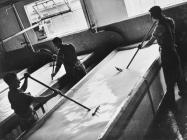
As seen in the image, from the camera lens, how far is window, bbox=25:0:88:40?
906cm

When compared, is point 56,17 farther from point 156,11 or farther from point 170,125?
point 170,125

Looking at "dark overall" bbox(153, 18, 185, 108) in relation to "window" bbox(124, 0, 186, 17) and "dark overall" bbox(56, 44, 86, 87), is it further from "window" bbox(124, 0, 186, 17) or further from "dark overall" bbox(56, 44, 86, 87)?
"window" bbox(124, 0, 186, 17)

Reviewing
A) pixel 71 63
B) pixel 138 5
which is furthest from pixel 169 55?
pixel 138 5

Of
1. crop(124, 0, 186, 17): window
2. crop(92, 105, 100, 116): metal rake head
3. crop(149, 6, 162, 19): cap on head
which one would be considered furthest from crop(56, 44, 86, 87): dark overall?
crop(124, 0, 186, 17): window

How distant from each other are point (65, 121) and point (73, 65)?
6.19ft

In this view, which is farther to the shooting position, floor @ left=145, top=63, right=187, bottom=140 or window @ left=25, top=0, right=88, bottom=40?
window @ left=25, top=0, right=88, bottom=40

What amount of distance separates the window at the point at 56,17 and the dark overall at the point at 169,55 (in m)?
4.52

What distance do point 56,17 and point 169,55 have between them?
5.52m

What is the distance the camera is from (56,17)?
951 cm

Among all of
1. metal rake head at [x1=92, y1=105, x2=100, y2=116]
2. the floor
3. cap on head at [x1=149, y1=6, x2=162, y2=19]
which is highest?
cap on head at [x1=149, y1=6, x2=162, y2=19]

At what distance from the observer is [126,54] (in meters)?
7.50

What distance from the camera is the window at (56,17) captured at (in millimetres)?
9062

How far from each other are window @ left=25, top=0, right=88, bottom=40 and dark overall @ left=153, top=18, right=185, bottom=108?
452 cm

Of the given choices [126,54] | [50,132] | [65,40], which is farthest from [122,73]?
[65,40]
